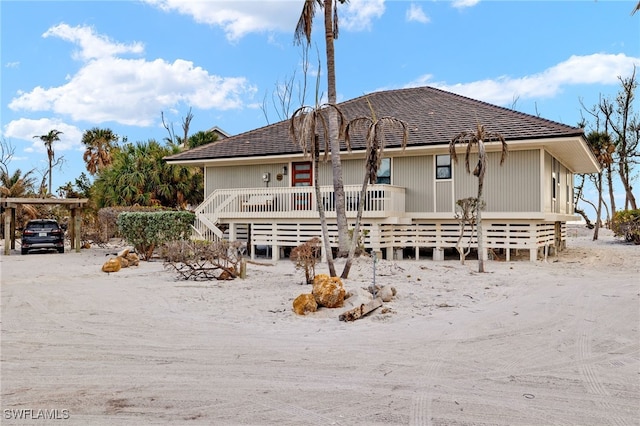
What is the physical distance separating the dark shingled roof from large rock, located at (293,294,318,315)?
8036 millimetres

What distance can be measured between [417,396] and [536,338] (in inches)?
116

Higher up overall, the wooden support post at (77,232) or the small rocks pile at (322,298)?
the wooden support post at (77,232)

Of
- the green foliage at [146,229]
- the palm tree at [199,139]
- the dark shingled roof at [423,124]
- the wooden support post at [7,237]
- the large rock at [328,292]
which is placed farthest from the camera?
the palm tree at [199,139]

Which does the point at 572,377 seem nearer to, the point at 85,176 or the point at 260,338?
the point at 260,338

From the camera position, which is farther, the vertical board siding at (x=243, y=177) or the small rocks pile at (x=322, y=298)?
the vertical board siding at (x=243, y=177)

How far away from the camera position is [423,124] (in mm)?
18750

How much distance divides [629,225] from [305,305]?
22796 mm

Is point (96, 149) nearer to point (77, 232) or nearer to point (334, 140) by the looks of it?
point (77, 232)

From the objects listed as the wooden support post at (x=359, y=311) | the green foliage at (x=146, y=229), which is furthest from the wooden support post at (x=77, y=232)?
the wooden support post at (x=359, y=311)

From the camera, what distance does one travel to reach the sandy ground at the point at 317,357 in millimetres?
4371

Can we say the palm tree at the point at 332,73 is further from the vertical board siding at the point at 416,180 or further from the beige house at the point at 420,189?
the vertical board siding at the point at 416,180

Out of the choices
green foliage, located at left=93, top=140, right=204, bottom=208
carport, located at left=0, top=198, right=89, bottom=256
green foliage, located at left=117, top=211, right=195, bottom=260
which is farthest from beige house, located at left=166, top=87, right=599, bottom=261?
carport, located at left=0, top=198, right=89, bottom=256

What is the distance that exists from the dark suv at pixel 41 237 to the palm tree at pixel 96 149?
70.9ft

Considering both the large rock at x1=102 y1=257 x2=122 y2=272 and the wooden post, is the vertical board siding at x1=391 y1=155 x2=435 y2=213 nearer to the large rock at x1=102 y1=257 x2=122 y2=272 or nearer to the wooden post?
the large rock at x1=102 y1=257 x2=122 y2=272
